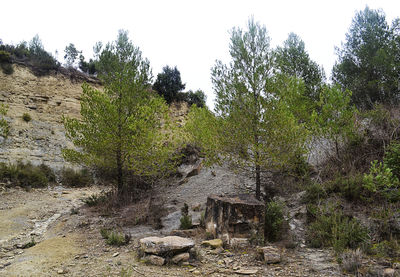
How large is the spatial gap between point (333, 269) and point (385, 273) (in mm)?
827

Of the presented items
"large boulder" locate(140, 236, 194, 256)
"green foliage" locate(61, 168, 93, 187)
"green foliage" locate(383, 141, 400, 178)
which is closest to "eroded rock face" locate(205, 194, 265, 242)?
"large boulder" locate(140, 236, 194, 256)

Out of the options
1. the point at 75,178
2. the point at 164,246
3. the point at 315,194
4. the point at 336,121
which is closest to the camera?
the point at 164,246

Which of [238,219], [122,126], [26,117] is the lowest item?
Result: [238,219]

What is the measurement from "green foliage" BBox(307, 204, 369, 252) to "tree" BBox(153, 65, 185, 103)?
868 inches

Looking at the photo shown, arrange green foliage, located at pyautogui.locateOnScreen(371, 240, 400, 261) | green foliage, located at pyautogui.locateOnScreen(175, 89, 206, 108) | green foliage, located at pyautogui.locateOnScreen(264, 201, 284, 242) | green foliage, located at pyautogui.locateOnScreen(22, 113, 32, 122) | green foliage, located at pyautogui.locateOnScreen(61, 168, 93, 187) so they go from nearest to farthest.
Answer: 1. green foliage, located at pyautogui.locateOnScreen(371, 240, 400, 261)
2. green foliage, located at pyautogui.locateOnScreen(264, 201, 284, 242)
3. green foliage, located at pyautogui.locateOnScreen(61, 168, 93, 187)
4. green foliage, located at pyautogui.locateOnScreen(22, 113, 32, 122)
5. green foliage, located at pyautogui.locateOnScreen(175, 89, 206, 108)

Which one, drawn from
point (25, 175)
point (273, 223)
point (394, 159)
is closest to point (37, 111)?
point (25, 175)

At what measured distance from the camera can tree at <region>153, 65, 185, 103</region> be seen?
26.7 m

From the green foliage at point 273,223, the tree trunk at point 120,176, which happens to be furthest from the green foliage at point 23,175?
the green foliage at point 273,223

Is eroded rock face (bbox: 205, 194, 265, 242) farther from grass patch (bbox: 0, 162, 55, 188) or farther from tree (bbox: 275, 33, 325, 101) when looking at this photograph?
tree (bbox: 275, 33, 325, 101)

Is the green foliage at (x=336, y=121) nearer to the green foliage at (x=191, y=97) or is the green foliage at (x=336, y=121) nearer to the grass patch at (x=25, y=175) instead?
the grass patch at (x=25, y=175)

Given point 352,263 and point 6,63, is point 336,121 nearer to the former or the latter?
point 352,263

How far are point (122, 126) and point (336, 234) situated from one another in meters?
8.71

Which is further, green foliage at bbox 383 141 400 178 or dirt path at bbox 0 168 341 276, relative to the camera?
green foliage at bbox 383 141 400 178

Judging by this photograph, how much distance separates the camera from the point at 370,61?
17.6 meters
